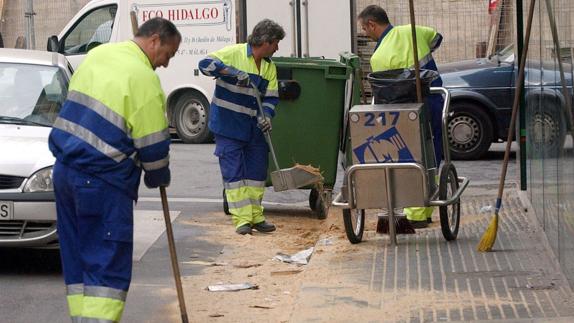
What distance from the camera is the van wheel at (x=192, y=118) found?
1912 centimetres

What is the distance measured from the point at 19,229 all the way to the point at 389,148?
2714mm

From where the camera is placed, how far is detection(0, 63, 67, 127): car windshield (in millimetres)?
9883

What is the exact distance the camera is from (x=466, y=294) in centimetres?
772

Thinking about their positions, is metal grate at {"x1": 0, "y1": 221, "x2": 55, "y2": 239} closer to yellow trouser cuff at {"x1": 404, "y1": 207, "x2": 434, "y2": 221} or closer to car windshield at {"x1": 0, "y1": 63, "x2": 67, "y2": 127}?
car windshield at {"x1": 0, "y1": 63, "x2": 67, "y2": 127}

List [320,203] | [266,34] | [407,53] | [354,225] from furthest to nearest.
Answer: [320,203]
[266,34]
[407,53]
[354,225]

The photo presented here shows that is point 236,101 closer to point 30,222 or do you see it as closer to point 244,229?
point 244,229

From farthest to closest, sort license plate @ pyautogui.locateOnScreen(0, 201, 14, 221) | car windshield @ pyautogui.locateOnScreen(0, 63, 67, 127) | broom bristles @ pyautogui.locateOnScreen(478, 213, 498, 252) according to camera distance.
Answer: car windshield @ pyautogui.locateOnScreen(0, 63, 67, 127), broom bristles @ pyautogui.locateOnScreen(478, 213, 498, 252), license plate @ pyautogui.locateOnScreen(0, 201, 14, 221)

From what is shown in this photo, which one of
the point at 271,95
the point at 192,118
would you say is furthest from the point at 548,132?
the point at 192,118

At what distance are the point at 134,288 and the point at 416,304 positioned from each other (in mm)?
2141

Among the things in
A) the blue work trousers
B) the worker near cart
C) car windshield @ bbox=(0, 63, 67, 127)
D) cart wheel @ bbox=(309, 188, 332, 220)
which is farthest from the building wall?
car windshield @ bbox=(0, 63, 67, 127)

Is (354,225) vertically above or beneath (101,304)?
beneath

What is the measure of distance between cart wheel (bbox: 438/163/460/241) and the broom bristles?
1.13 ft

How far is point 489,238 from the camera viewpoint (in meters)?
9.19

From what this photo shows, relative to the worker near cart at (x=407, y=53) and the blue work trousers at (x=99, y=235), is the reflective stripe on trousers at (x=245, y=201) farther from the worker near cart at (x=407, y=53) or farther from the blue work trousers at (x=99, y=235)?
the blue work trousers at (x=99, y=235)
